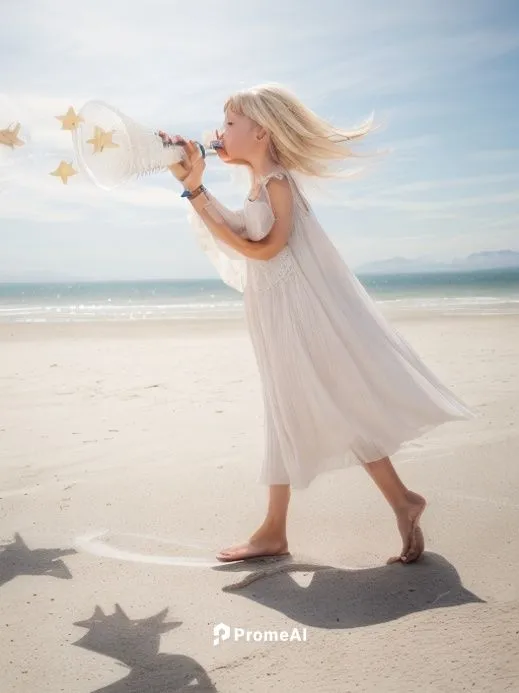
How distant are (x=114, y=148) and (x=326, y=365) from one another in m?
1.19

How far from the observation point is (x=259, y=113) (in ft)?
9.46

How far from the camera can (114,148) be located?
8.94ft

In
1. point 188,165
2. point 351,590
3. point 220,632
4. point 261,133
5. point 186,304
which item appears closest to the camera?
point 220,632

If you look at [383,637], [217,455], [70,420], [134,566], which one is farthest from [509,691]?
[70,420]

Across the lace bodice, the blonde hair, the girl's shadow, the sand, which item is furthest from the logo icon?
the blonde hair

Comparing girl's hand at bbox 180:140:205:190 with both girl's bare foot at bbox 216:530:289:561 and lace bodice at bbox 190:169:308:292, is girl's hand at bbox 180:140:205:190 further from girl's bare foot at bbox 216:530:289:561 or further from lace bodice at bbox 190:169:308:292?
girl's bare foot at bbox 216:530:289:561

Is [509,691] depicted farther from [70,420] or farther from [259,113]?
[70,420]

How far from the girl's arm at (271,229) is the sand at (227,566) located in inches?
50.9

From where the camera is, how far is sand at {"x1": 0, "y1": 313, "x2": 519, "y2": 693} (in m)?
2.12

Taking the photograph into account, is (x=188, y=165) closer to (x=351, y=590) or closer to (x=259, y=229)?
(x=259, y=229)

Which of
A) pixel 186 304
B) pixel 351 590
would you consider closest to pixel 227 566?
pixel 351 590

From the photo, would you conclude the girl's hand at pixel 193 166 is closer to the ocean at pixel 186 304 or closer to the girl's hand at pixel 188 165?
the girl's hand at pixel 188 165

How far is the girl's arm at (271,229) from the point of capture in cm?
282

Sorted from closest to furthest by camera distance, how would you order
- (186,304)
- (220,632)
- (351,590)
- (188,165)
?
(220,632) → (351,590) → (188,165) → (186,304)
